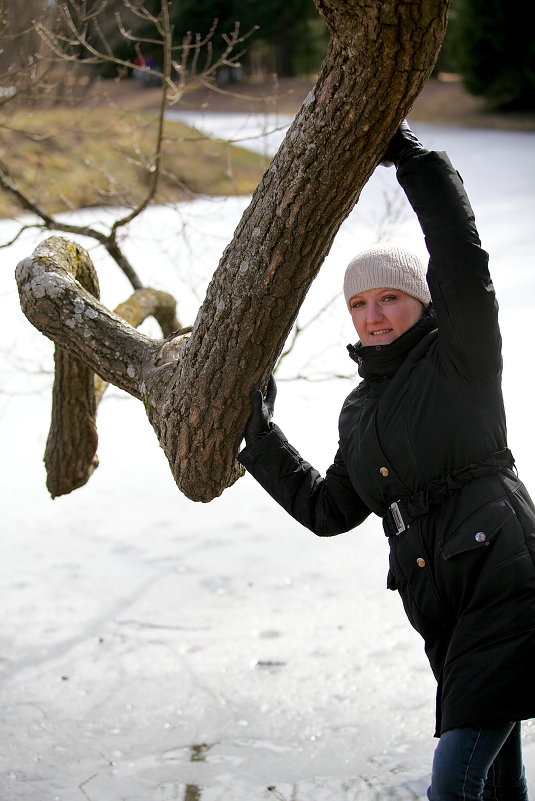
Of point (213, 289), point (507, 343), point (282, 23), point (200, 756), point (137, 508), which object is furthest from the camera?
point (282, 23)

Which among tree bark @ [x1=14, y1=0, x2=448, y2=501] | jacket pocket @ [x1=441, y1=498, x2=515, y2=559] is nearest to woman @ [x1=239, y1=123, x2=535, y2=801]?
jacket pocket @ [x1=441, y1=498, x2=515, y2=559]

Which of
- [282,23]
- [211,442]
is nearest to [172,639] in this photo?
[211,442]

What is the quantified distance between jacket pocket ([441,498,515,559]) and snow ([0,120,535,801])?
2.02m

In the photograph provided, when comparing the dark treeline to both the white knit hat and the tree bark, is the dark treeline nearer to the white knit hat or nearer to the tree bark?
the tree bark

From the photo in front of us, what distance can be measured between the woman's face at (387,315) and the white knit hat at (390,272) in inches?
0.7

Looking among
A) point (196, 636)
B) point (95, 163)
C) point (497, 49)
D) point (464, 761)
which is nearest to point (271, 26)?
point (497, 49)

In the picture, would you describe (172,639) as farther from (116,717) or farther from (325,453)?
(325,453)

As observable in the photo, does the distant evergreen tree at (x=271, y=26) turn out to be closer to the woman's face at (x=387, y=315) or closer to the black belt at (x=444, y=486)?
the woman's face at (x=387, y=315)

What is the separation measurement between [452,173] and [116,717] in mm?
3246

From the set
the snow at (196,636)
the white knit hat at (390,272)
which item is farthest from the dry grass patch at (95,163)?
the white knit hat at (390,272)

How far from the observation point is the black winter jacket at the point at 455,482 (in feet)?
6.29

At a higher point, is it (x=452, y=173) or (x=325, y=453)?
(x=452, y=173)

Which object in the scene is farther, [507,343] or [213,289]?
[507,343]

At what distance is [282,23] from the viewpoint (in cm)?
2183
